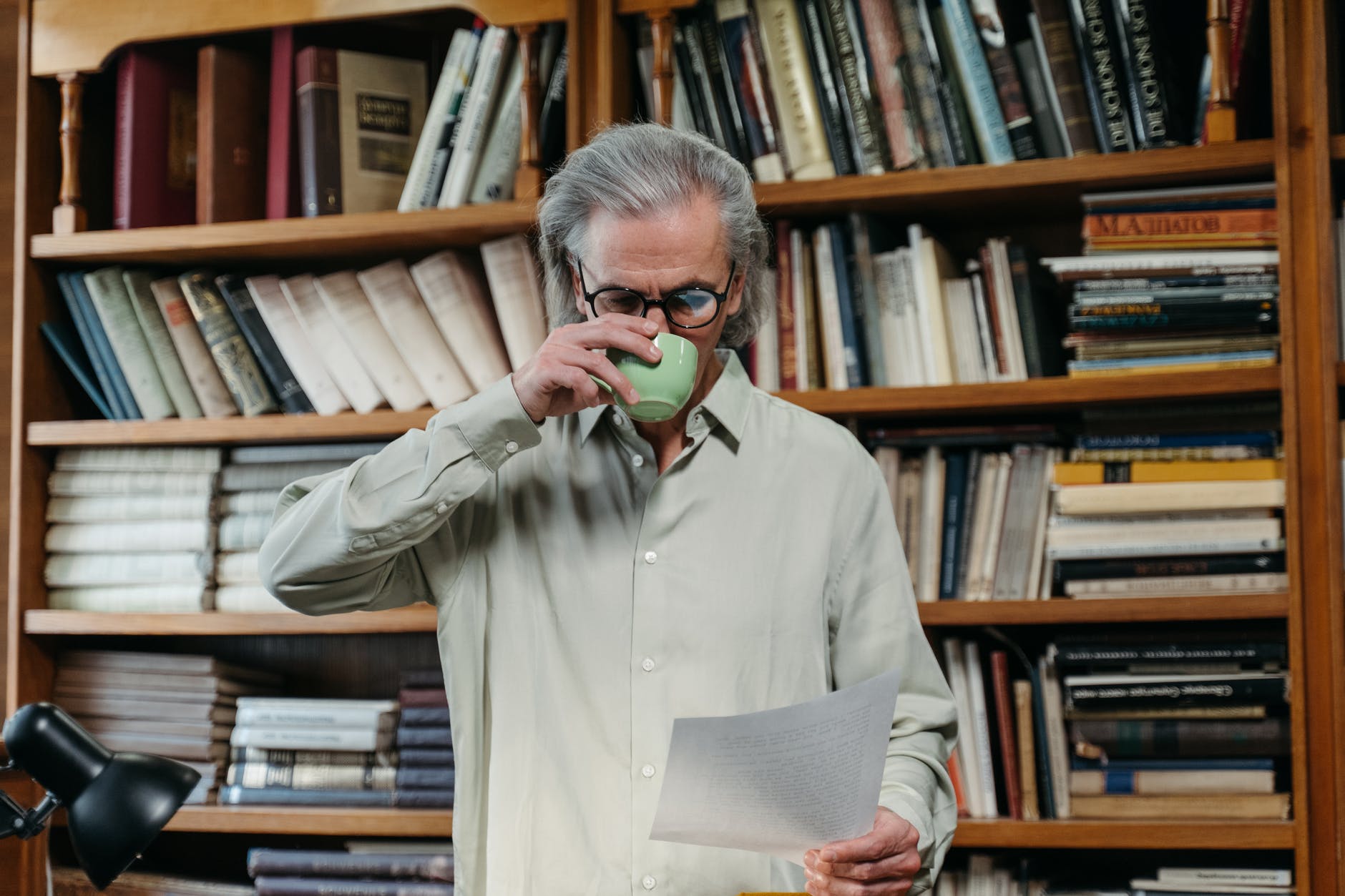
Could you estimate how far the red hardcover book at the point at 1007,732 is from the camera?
1.91 meters

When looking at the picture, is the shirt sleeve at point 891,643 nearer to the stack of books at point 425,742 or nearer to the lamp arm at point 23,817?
the lamp arm at point 23,817

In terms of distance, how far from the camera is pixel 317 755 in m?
2.11

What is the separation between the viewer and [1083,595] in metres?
1.88

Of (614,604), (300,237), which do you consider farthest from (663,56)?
(614,604)

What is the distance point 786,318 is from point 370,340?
681mm

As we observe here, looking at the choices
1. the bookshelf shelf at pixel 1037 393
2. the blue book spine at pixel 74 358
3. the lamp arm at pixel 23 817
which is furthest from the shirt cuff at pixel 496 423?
the blue book spine at pixel 74 358

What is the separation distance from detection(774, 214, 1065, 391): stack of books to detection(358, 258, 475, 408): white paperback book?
496 millimetres

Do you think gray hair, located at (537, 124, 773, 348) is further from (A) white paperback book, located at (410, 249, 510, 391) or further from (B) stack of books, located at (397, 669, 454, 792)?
(B) stack of books, located at (397, 669, 454, 792)

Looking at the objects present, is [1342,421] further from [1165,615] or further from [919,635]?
[919,635]

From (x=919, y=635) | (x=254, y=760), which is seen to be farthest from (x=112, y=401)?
(x=919, y=635)

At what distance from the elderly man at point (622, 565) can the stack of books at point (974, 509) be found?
0.66 meters

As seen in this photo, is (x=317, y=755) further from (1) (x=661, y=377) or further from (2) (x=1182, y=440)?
(2) (x=1182, y=440)

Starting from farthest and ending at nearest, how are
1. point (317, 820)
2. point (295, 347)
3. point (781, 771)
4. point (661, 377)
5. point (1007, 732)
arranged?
point (295, 347) → point (317, 820) → point (1007, 732) → point (661, 377) → point (781, 771)

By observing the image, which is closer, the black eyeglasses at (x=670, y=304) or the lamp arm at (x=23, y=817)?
the lamp arm at (x=23, y=817)
